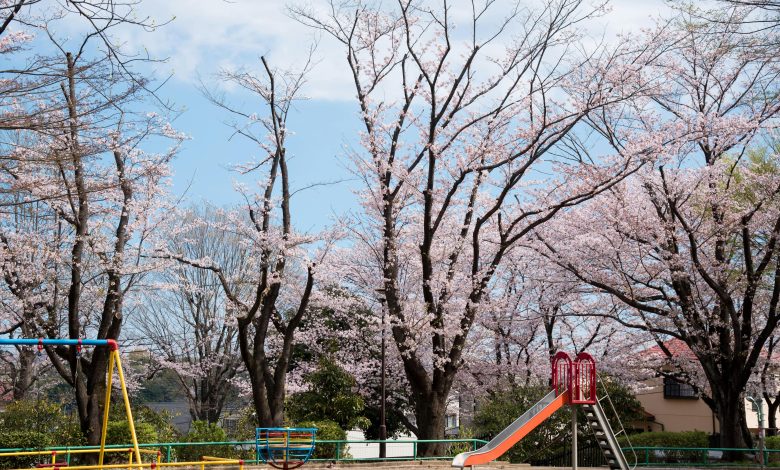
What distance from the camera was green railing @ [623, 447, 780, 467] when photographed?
2272cm

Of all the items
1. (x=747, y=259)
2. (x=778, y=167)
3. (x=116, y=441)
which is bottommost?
(x=116, y=441)

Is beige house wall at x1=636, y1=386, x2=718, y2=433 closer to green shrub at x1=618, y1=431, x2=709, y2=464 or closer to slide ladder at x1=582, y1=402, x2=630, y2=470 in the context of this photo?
green shrub at x1=618, y1=431, x2=709, y2=464

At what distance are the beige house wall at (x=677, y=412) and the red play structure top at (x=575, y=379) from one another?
26.6 m

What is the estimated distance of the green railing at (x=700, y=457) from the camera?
74.5 feet

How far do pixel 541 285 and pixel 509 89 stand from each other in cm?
984

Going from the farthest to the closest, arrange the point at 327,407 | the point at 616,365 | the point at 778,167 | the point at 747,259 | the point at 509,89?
the point at 616,365, the point at 327,407, the point at 778,167, the point at 747,259, the point at 509,89

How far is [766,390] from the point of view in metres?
31.9

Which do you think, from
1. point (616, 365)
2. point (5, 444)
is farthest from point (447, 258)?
point (5, 444)

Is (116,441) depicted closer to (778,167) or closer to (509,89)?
(509,89)

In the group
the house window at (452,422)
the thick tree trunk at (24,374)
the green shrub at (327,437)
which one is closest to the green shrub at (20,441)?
the green shrub at (327,437)

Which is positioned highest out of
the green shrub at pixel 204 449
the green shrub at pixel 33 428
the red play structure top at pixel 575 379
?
the red play structure top at pixel 575 379

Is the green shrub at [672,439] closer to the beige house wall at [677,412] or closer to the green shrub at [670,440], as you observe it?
the green shrub at [670,440]

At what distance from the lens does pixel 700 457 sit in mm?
27781

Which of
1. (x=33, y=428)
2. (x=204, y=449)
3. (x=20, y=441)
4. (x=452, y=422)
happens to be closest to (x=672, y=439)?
(x=204, y=449)
